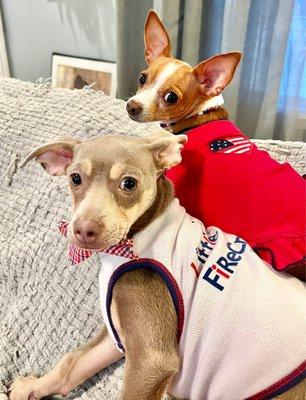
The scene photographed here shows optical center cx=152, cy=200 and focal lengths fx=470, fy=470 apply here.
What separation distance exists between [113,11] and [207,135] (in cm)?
128

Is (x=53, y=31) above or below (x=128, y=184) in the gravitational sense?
below

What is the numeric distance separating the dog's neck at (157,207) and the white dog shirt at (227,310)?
0.02 m

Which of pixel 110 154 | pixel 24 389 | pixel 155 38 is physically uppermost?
pixel 155 38

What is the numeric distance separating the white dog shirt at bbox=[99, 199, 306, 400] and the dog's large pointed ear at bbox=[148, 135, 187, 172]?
15cm

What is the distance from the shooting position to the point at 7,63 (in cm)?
252

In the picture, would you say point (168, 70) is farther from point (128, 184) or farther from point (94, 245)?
point (94, 245)

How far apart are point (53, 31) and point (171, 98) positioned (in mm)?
1396

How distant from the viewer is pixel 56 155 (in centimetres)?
110

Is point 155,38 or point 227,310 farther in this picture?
point 155,38

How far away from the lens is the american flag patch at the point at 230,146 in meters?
1.17

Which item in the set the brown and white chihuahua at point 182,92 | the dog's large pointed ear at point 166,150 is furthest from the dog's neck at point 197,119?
the dog's large pointed ear at point 166,150

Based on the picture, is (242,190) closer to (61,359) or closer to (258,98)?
(61,359)

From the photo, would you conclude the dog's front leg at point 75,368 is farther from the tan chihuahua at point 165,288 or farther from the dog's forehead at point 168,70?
the dog's forehead at point 168,70

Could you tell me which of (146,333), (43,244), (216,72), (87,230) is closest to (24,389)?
(43,244)
